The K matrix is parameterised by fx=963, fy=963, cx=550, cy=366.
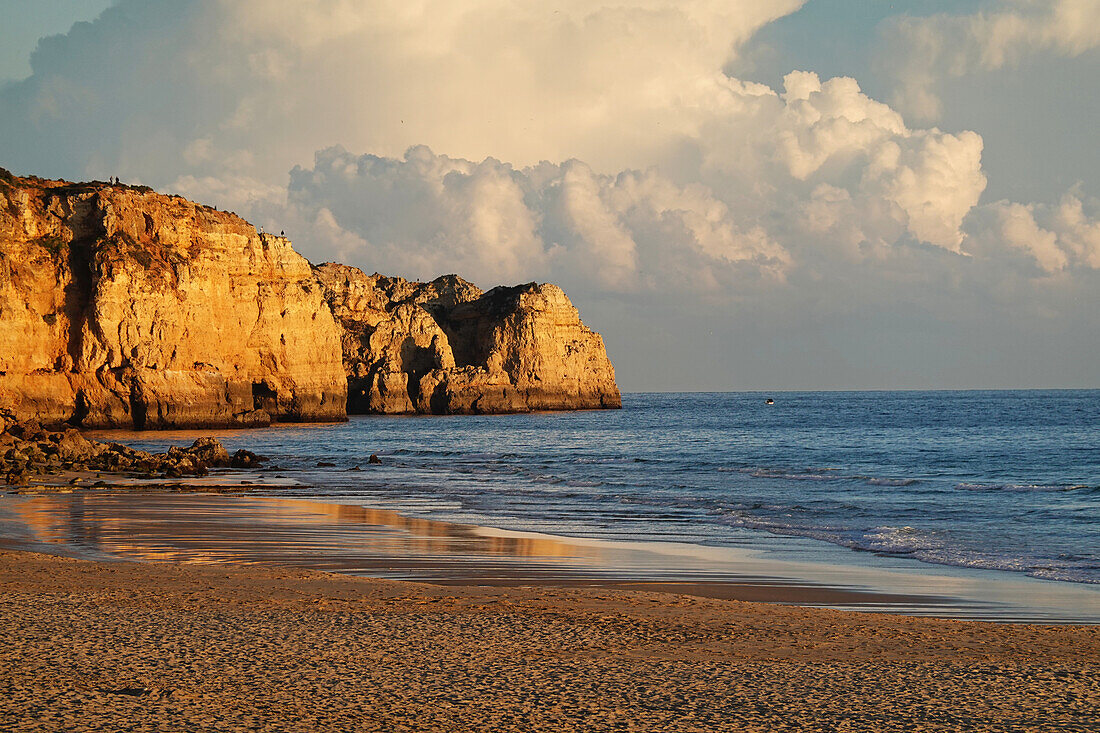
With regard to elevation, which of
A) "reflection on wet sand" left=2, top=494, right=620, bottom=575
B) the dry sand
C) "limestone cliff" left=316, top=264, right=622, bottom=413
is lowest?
"reflection on wet sand" left=2, top=494, right=620, bottom=575

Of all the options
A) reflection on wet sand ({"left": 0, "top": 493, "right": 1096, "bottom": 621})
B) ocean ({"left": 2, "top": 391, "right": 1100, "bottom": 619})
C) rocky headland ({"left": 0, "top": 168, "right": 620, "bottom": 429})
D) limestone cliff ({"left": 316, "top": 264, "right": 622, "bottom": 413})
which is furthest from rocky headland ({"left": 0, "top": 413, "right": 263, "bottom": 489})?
limestone cliff ({"left": 316, "top": 264, "right": 622, "bottom": 413})

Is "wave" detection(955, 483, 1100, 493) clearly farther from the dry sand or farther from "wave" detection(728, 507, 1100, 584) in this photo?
the dry sand

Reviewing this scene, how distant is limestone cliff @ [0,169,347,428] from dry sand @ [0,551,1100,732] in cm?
4672

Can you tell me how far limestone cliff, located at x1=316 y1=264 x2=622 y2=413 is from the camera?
4026 inches

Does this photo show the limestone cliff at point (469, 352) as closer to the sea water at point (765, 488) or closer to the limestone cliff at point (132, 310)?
the limestone cliff at point (132, 310)

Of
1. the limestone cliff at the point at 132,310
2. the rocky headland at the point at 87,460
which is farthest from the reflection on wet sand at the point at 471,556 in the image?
the limestone cliff at the point at 132,310

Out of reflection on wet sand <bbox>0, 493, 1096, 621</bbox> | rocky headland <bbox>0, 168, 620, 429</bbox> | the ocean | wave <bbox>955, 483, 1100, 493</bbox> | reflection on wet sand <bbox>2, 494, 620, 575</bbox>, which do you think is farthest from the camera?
rocky headland <bbox>0, 168, 620, 429</bbox>

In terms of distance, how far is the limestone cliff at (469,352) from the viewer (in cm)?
10225

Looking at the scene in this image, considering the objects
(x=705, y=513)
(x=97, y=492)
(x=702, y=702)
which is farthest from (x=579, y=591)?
(x=97, y=492)

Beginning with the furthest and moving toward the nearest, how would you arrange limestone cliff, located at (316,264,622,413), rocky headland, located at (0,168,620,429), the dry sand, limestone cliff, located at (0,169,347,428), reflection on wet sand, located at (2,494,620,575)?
limestone cliff, located at (316,264,622,413) < rocky headland, located at (0,168,620,429) < limestone cliff, located at (0,169,347,428) < reflection on wet sand, located at (2,494,620,575) < the dry sand

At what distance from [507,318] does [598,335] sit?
14.3 meters

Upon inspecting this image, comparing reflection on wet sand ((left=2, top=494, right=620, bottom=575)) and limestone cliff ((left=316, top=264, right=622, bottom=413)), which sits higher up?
limestone cliff ((left=316, top=264, right=622, bottom=413))

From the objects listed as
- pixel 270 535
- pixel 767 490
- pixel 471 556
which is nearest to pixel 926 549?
pixel 471 556

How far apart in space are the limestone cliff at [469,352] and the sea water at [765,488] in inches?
1816
